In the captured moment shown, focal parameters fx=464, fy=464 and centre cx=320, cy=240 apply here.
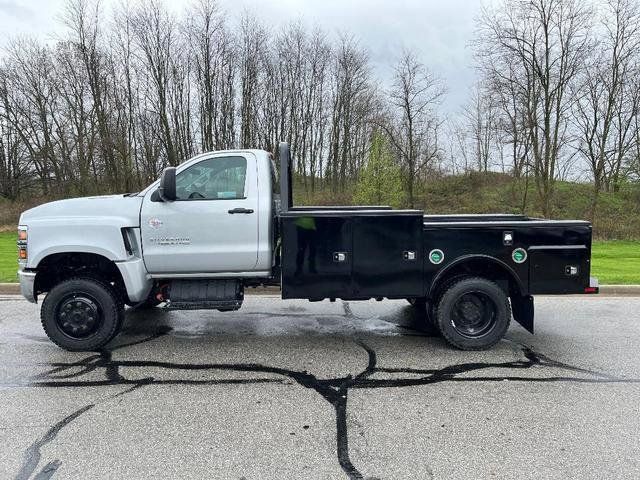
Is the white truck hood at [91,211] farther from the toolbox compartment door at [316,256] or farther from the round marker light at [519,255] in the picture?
the round marker light at [519,255]

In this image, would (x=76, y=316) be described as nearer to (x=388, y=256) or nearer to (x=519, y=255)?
(x=388, y=256)

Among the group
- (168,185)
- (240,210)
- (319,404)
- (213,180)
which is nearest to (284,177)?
(240,210)

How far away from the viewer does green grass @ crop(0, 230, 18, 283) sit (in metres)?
9.97

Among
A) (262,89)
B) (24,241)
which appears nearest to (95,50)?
(262,89)

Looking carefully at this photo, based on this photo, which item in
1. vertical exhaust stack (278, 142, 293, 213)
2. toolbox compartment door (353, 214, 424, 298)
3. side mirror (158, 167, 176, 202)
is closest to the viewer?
side mirror (158, 167, 176, 202)

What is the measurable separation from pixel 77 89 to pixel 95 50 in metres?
2.73

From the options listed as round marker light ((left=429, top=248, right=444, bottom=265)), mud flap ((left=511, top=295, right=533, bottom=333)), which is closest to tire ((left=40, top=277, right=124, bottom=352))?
round marker light ((left=429, top=248, right=444, bottom=265))

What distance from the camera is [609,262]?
42.8ft

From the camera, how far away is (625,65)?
22.9 meters

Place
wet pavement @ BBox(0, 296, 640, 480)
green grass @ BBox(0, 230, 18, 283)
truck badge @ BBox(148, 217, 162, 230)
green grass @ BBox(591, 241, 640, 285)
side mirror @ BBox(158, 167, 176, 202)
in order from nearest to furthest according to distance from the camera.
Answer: wet pavement @ BBox(0, 296, 640, 480) < side mirror @ BBox(158, 167, 176, 202) < truck badge @ BBox(148, 217, 162, 230) < green grass @ BBox(591, 241, 640, 285) < green grass @ BBox(0, 230, 18, 283)

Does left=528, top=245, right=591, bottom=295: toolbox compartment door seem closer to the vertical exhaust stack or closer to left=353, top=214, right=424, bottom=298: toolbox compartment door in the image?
left=353, top=214, right=424, bottom=298: toolbox compartment door

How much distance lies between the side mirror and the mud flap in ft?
14.3

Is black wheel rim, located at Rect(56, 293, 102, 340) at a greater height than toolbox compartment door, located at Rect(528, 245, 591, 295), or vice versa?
toolbox compartment door, located at Rect(528, 245, 591, 295)

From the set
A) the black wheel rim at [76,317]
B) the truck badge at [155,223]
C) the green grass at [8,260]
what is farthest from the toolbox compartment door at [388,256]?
the green grass at [8,260]
